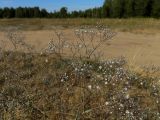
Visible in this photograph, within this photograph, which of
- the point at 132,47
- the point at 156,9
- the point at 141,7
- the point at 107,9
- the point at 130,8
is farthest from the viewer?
the point at 107,9

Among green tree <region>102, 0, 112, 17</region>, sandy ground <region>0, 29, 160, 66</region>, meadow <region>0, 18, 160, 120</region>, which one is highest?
meadow <region>0, 18, 160, 120</region>

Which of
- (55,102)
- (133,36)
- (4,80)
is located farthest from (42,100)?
(133,36)

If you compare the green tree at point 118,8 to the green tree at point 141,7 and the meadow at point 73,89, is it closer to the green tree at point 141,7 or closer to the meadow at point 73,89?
the green tree at point 141,7

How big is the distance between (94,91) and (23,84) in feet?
4.75

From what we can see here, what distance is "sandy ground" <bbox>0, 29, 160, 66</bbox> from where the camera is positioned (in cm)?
1109

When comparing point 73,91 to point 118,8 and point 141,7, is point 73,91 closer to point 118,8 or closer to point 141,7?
point 141,7

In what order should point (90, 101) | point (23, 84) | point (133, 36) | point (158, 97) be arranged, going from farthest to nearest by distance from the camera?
point (133, 36), point (23, 84), point (158, 97), point (90, 101)

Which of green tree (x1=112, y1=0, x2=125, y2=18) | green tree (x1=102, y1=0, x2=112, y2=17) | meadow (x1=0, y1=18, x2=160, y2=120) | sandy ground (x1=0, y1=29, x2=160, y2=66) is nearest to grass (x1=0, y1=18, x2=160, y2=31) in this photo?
sandy ground (x1=0, y1=29, x2=160, y2=66)

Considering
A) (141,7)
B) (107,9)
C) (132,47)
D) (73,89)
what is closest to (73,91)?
(73,89)

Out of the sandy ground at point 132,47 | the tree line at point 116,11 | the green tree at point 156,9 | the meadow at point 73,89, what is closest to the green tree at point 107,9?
the tree line at point 116,11

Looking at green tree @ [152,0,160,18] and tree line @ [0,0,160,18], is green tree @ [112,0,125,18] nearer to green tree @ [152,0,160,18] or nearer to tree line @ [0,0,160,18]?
tree line @ [0,0,160,18]

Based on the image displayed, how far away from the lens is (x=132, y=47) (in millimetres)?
14180

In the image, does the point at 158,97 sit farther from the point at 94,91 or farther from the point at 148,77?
the point at 148,77

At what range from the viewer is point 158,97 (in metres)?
6.65
